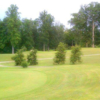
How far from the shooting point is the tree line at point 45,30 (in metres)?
48.8

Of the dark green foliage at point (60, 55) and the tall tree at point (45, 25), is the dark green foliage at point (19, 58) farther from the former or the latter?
the tall tree at point (45, 25)

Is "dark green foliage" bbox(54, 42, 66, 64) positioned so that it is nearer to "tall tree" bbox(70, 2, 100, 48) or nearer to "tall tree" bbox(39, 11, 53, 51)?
"tall tree" bbox(70, 2, 100, 48)

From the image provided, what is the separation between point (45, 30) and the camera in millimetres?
59562

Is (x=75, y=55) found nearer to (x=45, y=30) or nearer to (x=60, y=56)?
(x=60, y=56)

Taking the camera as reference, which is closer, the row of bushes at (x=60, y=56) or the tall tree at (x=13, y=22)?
the row of bushes at (x=60, y=56)

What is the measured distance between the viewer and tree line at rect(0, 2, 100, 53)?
160 feet

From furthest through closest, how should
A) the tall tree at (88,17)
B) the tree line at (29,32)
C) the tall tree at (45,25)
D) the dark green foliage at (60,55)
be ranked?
1. the tall tree at (45,25)
2. the tree line at (29,32)
3. the tall tree at (88,17)
4. the dark green foliage at (60,55)

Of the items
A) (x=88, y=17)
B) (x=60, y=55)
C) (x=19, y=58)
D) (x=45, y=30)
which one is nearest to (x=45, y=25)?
(x=45, y=30)

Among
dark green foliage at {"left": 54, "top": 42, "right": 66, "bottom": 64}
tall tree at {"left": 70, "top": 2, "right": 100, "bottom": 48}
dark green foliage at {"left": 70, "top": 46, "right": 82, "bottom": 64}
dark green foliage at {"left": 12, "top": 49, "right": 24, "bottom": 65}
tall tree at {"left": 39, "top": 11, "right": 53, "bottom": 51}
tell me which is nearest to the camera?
dark green foliage at {"left": 70, "top": 46, "right": 82, "bottom": 64}

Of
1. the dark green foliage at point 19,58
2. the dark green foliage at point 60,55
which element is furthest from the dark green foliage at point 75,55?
the dark green foliage at point 19,58

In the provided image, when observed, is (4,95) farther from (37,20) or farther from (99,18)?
(37,20)

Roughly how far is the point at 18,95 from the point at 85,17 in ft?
149

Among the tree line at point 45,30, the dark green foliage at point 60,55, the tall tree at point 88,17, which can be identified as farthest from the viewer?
the tree line at point 45,30

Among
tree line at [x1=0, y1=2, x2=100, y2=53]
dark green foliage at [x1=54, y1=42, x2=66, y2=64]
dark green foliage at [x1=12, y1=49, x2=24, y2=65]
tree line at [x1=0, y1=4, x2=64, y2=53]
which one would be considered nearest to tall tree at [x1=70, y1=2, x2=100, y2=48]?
tree line at [x1=0, y1=2, x2=100, y2=53]
